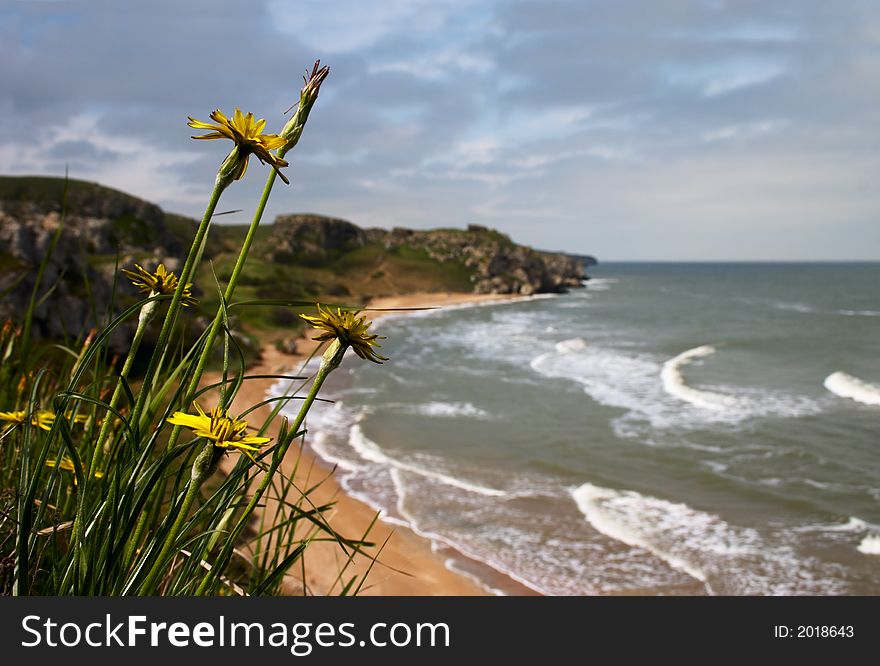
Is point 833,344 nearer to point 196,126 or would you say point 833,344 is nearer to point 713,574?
point 713,574

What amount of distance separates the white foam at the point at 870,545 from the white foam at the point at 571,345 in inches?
940

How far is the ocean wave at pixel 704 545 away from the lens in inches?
396

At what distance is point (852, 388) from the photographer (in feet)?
81.0

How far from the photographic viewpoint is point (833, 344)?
3703 cm

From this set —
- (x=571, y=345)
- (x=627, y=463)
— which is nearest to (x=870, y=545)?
(x=627, y=463)

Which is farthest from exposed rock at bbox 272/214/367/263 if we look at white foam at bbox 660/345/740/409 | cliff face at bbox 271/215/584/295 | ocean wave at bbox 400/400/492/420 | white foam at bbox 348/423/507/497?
white foam at bbox 348/423/507/497

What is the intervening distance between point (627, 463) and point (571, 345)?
22.6 m

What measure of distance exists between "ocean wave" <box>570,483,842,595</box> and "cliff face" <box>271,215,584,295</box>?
3119 inches

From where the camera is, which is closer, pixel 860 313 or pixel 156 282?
pixel 156 282

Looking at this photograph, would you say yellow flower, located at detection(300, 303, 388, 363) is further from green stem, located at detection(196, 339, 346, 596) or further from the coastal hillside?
the coastal hillside

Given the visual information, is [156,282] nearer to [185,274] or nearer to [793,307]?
[185,274]

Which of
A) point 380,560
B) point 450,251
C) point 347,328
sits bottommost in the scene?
point 380,560

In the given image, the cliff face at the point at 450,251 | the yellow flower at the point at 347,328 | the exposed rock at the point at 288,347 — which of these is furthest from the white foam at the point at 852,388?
the cliff face at the point at 450,251

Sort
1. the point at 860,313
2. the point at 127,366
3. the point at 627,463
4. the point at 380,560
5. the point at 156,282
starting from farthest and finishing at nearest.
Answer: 1. the point at 860,313
2. the point at 627,463
3. the point at 380,560
4. the point at 156,282
5. the point at 127,366
